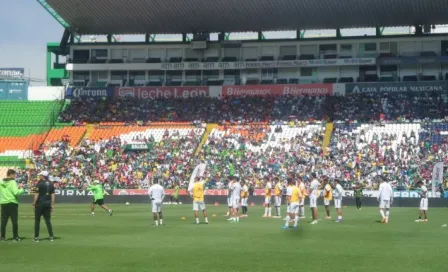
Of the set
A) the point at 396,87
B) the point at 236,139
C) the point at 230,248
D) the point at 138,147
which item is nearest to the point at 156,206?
the point at 230,248

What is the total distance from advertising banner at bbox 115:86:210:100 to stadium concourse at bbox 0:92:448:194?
3.10 feet

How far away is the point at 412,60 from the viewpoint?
247ft

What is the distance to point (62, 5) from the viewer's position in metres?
72.5

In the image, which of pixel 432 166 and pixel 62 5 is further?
pixel 62 5

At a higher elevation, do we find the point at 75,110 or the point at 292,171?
the point at 75,110

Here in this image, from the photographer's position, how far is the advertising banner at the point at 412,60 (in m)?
74.3

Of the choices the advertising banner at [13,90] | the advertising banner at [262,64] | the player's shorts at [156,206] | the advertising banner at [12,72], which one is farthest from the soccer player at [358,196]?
the advertising banner at [12,72]

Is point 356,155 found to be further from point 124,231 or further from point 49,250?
point 49,250

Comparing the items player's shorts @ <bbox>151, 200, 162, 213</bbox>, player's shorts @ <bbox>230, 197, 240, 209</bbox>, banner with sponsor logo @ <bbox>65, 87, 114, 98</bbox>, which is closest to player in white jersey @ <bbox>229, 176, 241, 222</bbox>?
player's shorts @ <bbox>230, 197, 240, 209</bbox>

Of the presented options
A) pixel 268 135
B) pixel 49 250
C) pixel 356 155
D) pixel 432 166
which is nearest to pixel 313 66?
pixel 268 135

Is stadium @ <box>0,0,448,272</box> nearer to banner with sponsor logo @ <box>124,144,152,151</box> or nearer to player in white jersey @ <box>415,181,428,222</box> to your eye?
banner with sponsor logo @ <box>124,144,152,151</box>

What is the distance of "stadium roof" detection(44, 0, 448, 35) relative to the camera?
68875mm

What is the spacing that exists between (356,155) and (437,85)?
48.5 feet

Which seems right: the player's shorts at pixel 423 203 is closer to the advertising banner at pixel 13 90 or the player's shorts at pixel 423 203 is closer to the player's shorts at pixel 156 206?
the player's shorts at pixel 156 206
